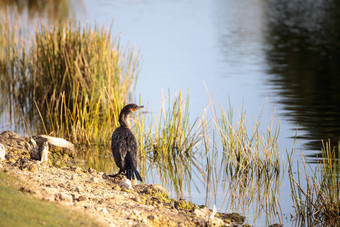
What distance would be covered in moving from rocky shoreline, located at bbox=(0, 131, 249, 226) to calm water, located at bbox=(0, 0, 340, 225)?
41.5 inches

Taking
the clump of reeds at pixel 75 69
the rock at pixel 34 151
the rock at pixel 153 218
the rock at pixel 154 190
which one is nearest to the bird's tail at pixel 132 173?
the rock at pixel 154 190

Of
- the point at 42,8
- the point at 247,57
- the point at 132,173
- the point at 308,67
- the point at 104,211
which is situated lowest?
the point at 104,211

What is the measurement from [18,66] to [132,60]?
8.73 ft

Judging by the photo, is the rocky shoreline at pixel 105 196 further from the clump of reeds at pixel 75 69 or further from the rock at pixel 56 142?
the clump of reeds at pixel 75 69

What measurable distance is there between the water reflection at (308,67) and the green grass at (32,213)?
5428 mm

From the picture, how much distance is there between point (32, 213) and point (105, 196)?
1330 millimetres

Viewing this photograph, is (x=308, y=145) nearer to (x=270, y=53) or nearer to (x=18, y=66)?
(x=18, y=66)

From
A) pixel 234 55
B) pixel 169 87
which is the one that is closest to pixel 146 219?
pixel 169 87

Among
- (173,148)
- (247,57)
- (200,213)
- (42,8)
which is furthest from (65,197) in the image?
(42,8)

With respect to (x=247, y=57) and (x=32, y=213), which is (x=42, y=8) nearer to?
(x=247, y=57)

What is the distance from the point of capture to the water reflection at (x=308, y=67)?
38.1ft

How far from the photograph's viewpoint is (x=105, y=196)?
20.6 ft

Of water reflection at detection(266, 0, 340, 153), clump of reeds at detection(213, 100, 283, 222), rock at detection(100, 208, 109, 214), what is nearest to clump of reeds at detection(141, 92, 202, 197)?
clump of reeds at detection(213, 100, 283, 222)

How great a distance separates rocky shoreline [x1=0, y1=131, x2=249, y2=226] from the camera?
5.68 m
